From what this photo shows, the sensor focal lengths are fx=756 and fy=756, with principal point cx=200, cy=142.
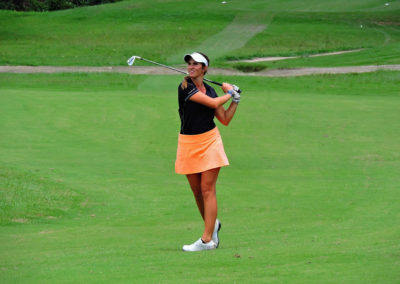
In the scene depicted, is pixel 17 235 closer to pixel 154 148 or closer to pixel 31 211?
pixel 31 211

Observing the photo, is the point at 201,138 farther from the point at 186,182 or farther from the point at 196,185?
the point at 186,182

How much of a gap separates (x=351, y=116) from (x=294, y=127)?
163cm

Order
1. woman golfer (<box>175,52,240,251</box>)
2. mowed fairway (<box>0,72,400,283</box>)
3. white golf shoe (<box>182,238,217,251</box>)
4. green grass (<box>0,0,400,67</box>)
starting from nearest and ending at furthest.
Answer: mowed fairway (<box>0,72,400,283</box>)
white golf shoe (<box>182,238,217,251</box>)
woman golfer (<box>175,52,240,251</box>)
green grass (<box>0,0,400,67</box>)

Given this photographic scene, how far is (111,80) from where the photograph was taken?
2267cm

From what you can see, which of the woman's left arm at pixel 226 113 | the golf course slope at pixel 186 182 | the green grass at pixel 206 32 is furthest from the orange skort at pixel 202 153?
the green grass at pixel 206 32

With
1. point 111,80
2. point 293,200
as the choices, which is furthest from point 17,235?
point 111,80

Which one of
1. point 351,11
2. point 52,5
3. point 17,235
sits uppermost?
point 17,235

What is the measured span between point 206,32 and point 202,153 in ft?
103

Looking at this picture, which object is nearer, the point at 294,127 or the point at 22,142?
the point at 22,142

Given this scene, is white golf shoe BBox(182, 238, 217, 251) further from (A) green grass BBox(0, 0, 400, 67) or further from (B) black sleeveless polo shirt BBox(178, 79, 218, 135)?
(A) green grass BBox(0, 0, 400, 67)

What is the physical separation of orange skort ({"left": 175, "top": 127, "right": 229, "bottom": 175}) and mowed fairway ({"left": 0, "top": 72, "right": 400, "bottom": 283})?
0.75 meters

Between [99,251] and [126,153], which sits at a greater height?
[99,251]

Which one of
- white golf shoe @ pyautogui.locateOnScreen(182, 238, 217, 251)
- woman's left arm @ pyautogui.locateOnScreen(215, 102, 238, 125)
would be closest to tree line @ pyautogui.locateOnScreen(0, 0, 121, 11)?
woman's left arm @ pyautogui.locateOnScreen(215, 102, 238, 125)

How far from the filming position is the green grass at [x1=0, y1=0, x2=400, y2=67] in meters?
31.1
